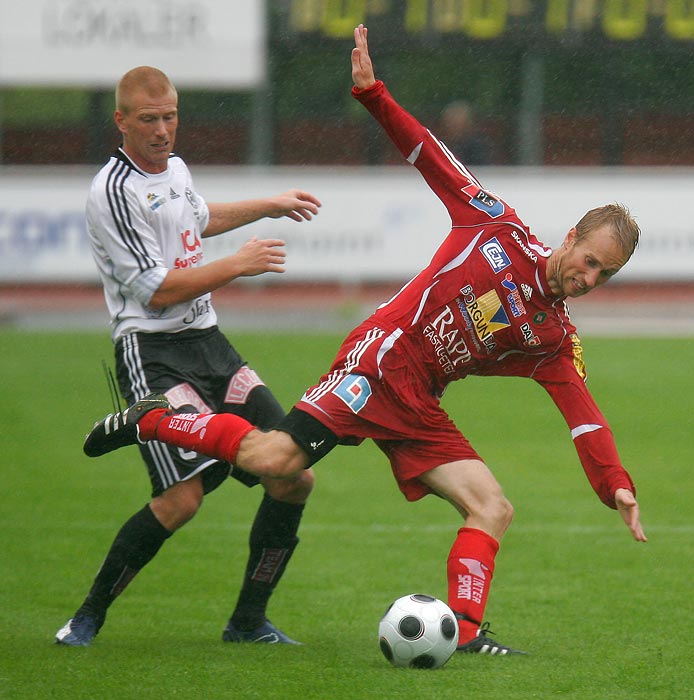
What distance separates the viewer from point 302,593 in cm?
641

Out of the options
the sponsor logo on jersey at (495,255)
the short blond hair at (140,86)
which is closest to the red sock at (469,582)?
the sponsor logo on jersey at (495,255)

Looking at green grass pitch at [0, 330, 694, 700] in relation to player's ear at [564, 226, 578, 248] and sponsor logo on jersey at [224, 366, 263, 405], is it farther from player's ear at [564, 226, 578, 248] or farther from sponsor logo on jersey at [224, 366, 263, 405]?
player's ear at [564, 226, 578, 248]

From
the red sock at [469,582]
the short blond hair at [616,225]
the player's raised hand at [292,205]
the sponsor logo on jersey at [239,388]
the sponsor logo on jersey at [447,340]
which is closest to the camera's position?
the short blond hair at [616,225]

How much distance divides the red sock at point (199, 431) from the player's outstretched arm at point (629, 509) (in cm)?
141

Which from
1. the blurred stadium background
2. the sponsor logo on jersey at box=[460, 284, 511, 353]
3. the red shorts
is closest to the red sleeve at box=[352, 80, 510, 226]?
the sponsor logo on jersey at box=[460, 284, 511, 353]

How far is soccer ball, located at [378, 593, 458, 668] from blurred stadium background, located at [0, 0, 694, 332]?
12396 millimetres

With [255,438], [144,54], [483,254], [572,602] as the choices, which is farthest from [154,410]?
[144,54]

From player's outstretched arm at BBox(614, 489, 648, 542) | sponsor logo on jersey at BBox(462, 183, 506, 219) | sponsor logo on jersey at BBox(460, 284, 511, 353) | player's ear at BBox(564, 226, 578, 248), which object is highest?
sponsor logo on jersey at BBox(462, 183, 506, 219)

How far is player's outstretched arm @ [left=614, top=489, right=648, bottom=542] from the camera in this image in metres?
4.95

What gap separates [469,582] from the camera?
5070 mm

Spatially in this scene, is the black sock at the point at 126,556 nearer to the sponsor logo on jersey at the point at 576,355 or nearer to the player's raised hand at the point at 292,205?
the player's raised hand at the point at 292,205

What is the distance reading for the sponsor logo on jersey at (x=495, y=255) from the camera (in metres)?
5.14

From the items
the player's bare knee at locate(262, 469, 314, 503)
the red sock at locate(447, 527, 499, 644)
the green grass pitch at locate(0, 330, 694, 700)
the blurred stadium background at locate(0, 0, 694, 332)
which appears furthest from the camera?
the blurred stadium background at locate(0, 0, 694, 332)

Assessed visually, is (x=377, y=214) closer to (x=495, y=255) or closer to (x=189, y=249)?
(x=189, y=249)
